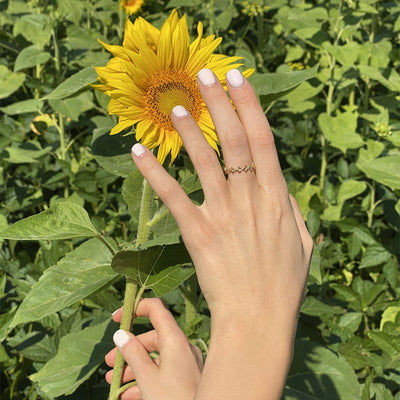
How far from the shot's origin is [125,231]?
220 centimetres

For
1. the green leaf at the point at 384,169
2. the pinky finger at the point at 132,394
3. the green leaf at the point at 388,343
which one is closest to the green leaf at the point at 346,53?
the green leaf at the point at 384,169

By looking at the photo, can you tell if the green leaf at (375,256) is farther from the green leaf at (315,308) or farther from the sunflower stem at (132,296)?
the sunflower stem at (132,296)

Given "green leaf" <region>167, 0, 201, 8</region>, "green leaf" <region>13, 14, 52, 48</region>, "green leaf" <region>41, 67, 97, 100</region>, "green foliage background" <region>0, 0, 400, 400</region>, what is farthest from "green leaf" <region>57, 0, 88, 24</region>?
"green leaf" <region>41, 67, 97, 100</region>

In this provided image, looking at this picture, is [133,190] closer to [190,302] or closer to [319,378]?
[190,302]

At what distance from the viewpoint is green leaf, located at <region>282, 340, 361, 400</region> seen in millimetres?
1486

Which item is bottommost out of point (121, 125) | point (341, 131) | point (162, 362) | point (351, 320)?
point (351, 320)

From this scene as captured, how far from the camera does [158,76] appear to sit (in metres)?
1.12

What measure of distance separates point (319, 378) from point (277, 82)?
0.85 metres

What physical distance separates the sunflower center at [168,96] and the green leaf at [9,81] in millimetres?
1433

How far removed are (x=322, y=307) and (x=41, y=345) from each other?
0.91m

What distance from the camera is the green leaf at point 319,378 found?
149 centimetres

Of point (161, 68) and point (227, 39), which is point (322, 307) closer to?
point (161, 68)

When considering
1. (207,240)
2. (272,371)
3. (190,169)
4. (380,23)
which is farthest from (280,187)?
(380,23)

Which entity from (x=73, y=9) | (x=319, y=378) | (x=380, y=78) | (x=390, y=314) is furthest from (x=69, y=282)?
(x=73, y=9)
